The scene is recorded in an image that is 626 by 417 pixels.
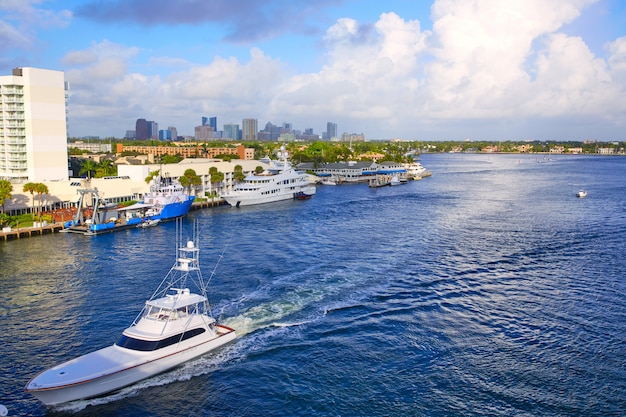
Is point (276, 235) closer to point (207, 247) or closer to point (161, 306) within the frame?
point (207, 247)

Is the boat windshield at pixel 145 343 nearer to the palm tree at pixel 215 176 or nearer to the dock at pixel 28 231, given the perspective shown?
the dock at pixel 28 231

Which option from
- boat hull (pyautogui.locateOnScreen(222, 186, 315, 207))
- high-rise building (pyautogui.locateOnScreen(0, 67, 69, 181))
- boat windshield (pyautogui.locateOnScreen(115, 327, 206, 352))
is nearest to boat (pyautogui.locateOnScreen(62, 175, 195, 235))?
boat hull (pyautogui.locateOnScreen(222, 186, 315, 207))

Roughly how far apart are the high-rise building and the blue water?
75.7 feet

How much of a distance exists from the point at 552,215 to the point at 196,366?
43621 millimetres

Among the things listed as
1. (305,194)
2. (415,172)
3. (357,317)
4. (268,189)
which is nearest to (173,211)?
(268,189)

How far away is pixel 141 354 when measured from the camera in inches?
680

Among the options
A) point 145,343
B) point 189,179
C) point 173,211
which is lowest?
point 145,343

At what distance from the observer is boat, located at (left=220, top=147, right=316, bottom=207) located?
62.0 meters

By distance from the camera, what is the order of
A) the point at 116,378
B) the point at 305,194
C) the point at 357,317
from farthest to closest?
1. the point at 305,194
2. the point at 357,317
3. the point at 116,378

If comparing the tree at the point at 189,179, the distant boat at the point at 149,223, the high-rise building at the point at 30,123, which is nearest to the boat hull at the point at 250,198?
the tree at the point at 189,179

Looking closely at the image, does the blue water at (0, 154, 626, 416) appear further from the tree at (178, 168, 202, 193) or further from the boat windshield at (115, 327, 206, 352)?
the tree at (178, 168, 202, 193)

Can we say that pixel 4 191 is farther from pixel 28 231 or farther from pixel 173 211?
pixel 173 211

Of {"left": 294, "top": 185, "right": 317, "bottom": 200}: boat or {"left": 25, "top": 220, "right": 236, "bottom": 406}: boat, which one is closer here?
{"left": 25, "top": 220, "right": 236, "bottom": 406}: boat

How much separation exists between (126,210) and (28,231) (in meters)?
10.3
